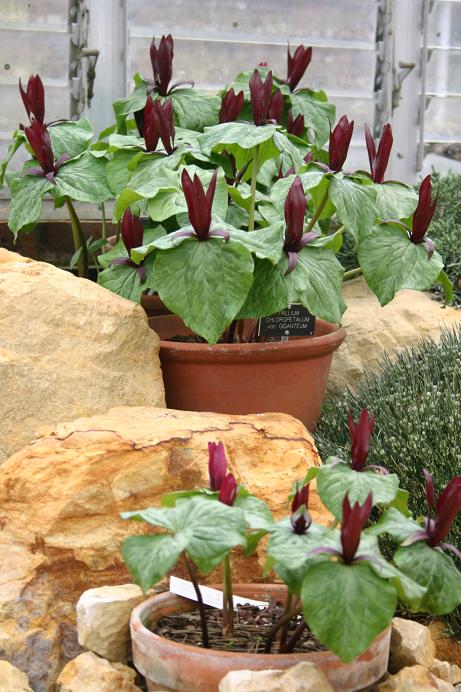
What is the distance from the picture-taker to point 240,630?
7.58 feet

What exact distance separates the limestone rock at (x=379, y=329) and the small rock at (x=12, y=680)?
239cm

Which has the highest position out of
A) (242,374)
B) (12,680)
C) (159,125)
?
A: (159,125)

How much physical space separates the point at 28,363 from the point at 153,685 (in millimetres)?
1203

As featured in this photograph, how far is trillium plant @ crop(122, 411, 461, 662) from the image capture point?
1851mm

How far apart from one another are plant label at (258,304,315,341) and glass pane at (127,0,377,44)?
250 centimetres

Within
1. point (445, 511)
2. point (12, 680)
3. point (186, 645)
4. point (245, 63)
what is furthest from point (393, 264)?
point (245, 63)

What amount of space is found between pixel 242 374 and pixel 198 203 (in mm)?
716

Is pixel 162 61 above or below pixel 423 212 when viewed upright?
above

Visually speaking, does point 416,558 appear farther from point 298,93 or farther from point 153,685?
point 298,93

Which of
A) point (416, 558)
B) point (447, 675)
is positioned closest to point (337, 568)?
point (416, 558)

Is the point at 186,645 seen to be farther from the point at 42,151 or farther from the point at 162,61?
the point at 162,61

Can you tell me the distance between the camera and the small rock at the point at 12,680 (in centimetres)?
221

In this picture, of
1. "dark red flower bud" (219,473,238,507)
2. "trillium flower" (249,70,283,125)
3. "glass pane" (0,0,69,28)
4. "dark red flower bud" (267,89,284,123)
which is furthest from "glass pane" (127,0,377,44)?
"dark red flower bud" (219,473,238,507)

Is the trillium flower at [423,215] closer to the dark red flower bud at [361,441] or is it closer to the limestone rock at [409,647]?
the dark red flower bud at [361,441]
